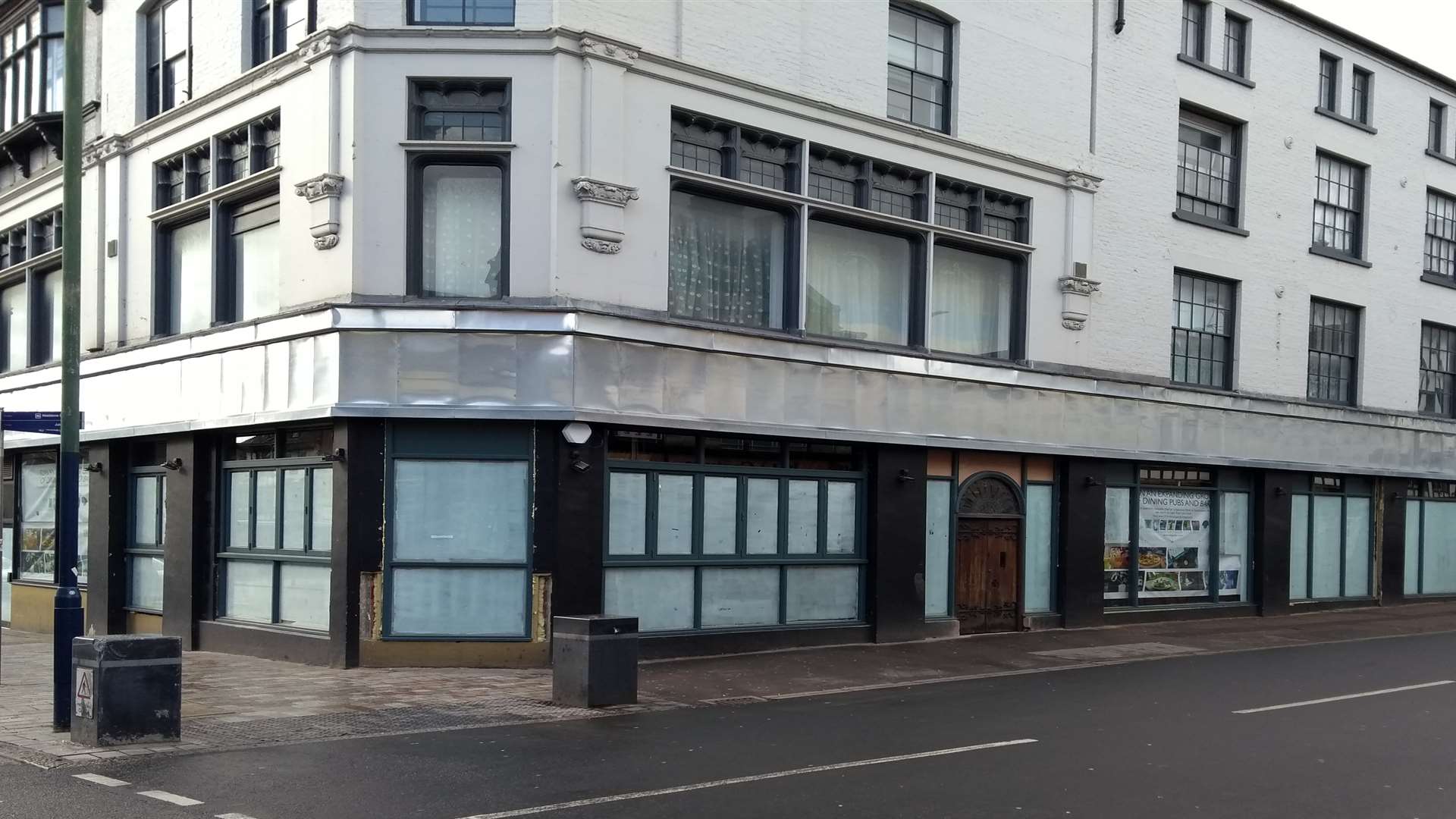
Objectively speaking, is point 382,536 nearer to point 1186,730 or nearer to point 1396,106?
point 1186,730

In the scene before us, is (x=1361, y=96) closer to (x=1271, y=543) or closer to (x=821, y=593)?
(x=1271, y=543)

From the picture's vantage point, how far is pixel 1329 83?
95.7 ft

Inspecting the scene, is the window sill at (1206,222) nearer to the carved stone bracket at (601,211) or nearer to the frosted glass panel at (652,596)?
the carved stone bracket at (601,211)

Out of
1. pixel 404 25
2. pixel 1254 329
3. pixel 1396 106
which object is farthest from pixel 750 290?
pixel 1396 106

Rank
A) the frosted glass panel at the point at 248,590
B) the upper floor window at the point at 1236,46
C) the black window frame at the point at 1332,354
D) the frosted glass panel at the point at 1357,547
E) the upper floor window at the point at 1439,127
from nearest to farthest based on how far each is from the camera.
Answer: the frosted glass panel at the point at 248,590
the upper floor window at the point at 1236,46
the black window frame at the point at 1332,354
the frosted glass panel at the point at 1357,547
the upper floor window at the point at 1439,127

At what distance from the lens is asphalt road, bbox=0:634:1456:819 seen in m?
9.16

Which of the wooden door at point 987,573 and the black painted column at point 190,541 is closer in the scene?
the black painted column at point 190,541

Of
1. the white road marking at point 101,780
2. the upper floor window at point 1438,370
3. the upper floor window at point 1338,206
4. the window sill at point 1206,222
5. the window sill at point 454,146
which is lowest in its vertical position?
the white road marking at point 101,780

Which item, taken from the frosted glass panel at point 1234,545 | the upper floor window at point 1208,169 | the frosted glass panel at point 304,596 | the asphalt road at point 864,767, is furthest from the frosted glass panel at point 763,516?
the frosted glass panel at point 1234,545

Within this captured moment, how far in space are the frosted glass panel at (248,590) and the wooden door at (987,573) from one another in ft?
34.2

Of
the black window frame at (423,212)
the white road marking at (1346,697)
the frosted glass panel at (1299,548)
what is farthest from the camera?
the frosted glass panel at (1299,548)

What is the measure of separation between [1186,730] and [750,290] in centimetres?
929

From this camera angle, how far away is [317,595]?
58.7 feet

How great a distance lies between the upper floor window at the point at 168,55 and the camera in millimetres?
20750
